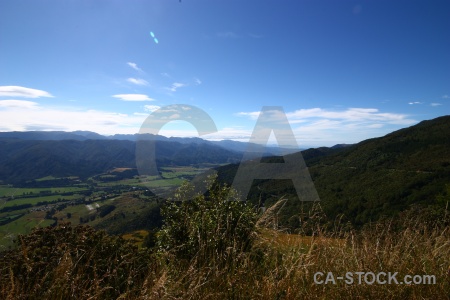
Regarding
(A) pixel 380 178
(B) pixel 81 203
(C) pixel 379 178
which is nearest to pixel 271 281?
(A) pixel 380 178

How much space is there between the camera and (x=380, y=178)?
2776 inches

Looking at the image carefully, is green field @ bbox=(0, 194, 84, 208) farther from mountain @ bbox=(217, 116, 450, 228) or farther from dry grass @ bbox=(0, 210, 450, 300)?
dry grass @ bbox=(0, 210, 450, 300)

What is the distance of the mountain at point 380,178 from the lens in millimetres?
52650

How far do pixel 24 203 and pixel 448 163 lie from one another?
15066 cm

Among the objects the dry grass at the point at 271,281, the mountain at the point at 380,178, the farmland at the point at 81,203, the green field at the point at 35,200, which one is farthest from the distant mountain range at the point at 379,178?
the green field at the point at 35,200

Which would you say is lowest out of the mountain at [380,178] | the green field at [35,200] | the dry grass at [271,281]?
the green field at [35,200]

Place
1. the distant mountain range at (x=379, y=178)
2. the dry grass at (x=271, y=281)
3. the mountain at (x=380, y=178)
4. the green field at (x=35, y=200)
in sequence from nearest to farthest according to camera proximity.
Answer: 1. the dry grass at (x=271, y=281)
2. the distant mountain range at (x=379, y=178)
3. the mountain at (x=380, y=178)
4. the green field at (x=35, y=200)

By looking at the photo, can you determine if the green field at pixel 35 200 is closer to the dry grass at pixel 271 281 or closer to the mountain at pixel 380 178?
the mountain at pixel 380 178

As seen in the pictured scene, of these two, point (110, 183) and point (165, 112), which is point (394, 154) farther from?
point (110, 183)

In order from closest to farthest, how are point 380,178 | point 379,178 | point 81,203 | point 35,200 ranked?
point 380,178, point 379,178, point 81,203, point 35,200

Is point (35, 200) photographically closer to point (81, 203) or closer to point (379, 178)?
point (81, 203)

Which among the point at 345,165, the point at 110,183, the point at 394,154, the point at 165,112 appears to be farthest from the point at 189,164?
the point at 165,112

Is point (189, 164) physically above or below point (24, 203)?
above

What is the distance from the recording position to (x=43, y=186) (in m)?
156
